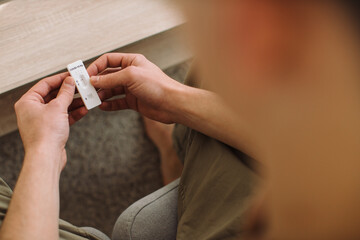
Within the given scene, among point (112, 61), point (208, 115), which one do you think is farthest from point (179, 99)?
point (112, 61)

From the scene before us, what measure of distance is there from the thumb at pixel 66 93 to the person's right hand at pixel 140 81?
5 centimetres

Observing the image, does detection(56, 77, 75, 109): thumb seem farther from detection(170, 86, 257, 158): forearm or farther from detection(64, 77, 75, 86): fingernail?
detection(170, 86, 257, 158): forearm

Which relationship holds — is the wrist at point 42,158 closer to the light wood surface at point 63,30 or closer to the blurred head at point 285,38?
the light wood surface at point 63,30

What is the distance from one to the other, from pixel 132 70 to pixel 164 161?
1.86 feet

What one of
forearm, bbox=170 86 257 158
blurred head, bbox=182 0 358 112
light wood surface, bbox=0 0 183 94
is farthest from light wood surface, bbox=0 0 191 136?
blurred head, bbox=182 0 358 112

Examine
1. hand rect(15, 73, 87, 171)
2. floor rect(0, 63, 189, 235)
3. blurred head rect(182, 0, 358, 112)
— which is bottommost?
floor rect(0, 63, 189, 235)

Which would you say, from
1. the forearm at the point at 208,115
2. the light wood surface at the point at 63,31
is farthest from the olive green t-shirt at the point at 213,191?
the light wood surface at the point at 63,31

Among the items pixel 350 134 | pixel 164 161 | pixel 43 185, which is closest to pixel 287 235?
pixel 350 134

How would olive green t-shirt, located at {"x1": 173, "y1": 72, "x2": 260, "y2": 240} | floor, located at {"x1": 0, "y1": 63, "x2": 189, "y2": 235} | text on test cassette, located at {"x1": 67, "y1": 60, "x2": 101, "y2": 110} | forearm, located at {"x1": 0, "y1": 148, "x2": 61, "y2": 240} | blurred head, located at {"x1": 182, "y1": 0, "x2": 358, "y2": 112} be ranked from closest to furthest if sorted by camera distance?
blurred head, located at {"x1": 182, "y1": 0, "x2": 358, "y2": 112} → forearm, located at {"x1": 0, "y1": 148, "x2": 61, "y2": 240} → olive green t-shirt, located at {"x1": 173, "y1": 72, "x2": 260, "y2": 240} → text on test cassette, located at {"x1": 67, "y1": 60, "x2": 101, "y2": 110} → floor, located at {"x1": 0, "y1": 63, "x2": 189, "y2": 235}

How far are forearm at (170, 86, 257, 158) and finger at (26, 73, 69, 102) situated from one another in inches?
10.1

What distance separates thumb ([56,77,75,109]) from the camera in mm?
702

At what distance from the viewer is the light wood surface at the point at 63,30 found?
83 cm

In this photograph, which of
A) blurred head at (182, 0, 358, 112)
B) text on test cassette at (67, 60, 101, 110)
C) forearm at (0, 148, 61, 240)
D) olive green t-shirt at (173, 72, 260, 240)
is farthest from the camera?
text on test cassette at (67, 60, 101, 110)

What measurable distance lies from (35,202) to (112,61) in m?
0.36
